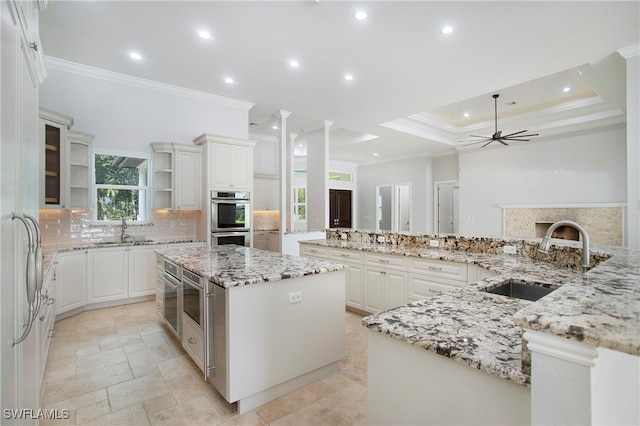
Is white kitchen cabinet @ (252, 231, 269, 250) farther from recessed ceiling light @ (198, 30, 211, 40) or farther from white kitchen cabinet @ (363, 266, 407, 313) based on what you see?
recessed ceiling light @ (198, 30, 211, 40)

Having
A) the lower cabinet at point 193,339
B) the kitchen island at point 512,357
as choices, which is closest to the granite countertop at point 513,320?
the kitchen island at point 512,357

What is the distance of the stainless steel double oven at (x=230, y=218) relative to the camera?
16.0ft

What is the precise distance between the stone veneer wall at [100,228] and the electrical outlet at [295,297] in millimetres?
3453

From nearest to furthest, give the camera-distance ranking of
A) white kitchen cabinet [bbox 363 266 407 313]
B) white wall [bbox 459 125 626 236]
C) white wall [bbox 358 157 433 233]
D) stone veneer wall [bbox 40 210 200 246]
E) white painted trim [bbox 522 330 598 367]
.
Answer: white painted trim [bbox 522 330 598 367] < white kitchen cabinet [bbox 363 266 407 313] < stone veneer wall [bbox 40 210 200 246] < white wall [bbox 459 125 626 236] < white wall [bbox 358 157 433 233]

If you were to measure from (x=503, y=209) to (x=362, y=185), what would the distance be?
16.9 feet

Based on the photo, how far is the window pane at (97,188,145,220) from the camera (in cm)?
450

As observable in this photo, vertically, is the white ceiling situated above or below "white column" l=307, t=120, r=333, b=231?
above

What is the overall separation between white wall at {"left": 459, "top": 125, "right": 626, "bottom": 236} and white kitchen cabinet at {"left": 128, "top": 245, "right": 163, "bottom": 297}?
284 inches

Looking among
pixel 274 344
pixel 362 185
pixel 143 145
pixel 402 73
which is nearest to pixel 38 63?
pixel 274 344

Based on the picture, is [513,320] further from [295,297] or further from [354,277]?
[354,277]

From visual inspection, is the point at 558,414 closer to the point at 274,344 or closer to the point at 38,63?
the point at 274,344

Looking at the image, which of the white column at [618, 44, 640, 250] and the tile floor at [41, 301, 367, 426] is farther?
the white column at [618, 44, 640, 250]

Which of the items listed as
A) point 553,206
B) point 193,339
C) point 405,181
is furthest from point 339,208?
point 193,339

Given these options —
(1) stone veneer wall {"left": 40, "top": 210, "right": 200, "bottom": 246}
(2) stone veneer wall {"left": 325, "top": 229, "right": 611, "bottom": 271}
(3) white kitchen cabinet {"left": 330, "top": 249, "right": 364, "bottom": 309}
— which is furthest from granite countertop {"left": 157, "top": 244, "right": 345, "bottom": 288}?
(1) stone veneer wall {"left": 40, "top": 210, "right": 200, "bottom": 246}
